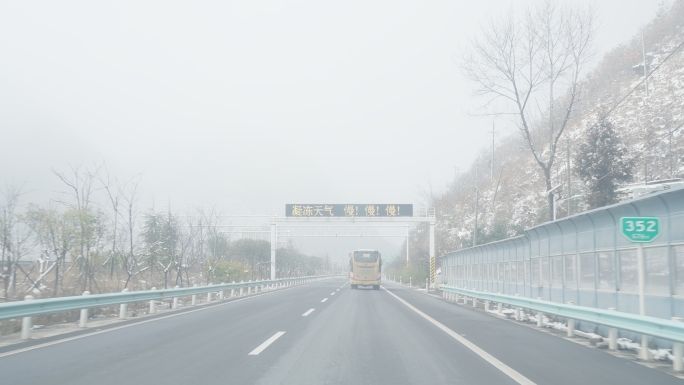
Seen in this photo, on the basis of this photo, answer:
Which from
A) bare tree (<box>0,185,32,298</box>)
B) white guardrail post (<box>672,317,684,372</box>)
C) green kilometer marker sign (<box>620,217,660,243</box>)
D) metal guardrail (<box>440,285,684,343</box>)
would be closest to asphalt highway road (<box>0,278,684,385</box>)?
Answer: white guardrail post (<box>672,317,684,372</box>)

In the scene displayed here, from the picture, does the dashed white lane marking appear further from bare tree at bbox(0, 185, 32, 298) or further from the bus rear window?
the bus rear window

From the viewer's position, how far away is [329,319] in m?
15.1

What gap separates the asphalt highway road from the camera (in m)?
6.86

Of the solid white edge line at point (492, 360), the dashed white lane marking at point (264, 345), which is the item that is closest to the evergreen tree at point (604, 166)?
the solid white edge line at point (492, 360)

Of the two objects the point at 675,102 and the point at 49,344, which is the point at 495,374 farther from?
the point at 675,102

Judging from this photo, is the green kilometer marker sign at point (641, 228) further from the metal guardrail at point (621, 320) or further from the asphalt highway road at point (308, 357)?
the asphalt highway road at point (308, 357)

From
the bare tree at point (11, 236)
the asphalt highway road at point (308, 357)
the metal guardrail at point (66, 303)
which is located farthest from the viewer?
the bare tree at point (11, 236)

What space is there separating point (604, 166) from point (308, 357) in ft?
111

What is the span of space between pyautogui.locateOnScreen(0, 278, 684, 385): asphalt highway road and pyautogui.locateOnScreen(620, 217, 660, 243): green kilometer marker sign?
2.43 meters

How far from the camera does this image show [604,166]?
120 ft

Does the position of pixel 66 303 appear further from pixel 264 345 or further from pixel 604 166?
pixel 604 166

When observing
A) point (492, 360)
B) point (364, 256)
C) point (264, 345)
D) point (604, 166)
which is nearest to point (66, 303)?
point (264, 345)

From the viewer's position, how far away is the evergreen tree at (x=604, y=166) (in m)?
36.2

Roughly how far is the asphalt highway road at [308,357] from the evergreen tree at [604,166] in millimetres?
26993
